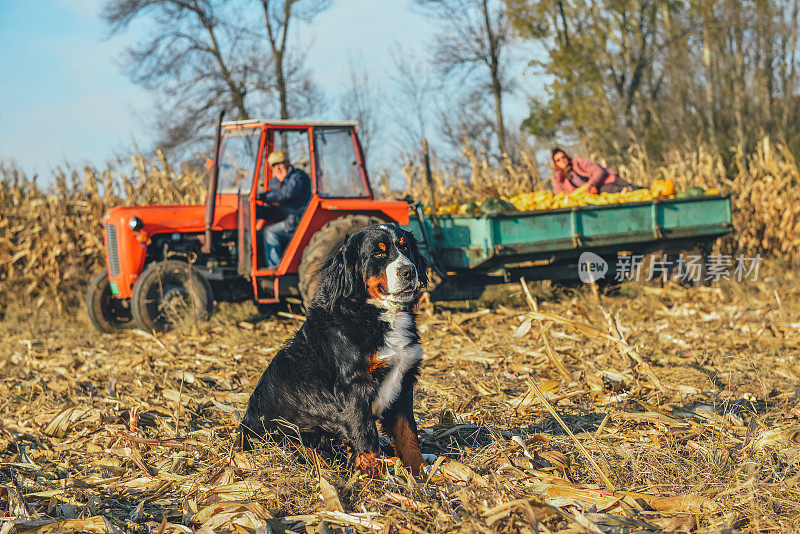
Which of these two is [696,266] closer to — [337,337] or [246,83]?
[337,337]

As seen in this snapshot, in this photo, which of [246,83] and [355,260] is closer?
[355,260]

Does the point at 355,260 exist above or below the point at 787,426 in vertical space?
above

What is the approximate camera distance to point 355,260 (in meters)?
3.38

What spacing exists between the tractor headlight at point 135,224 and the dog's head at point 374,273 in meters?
5.24

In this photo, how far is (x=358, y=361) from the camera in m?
3.17

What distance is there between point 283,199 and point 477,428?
14.2 feet

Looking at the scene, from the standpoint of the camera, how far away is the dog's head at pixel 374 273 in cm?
327

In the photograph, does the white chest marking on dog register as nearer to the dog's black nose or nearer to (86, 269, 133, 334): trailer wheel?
the dog's black nose

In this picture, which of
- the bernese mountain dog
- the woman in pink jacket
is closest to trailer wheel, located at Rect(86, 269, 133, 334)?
the bernese mountain dog

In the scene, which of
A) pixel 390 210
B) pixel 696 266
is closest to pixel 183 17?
pixel 390 210

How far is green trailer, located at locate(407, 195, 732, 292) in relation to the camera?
8.27 meters

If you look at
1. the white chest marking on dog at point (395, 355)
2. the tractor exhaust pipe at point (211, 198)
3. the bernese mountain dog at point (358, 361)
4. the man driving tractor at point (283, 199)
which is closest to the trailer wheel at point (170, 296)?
the tractor exhaust pipe at point (211, 198)

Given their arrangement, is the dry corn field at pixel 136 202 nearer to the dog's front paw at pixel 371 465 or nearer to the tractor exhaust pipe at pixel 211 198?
the tractor exhaust pipe at pixel 211 198

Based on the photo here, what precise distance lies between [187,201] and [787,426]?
9.71m
